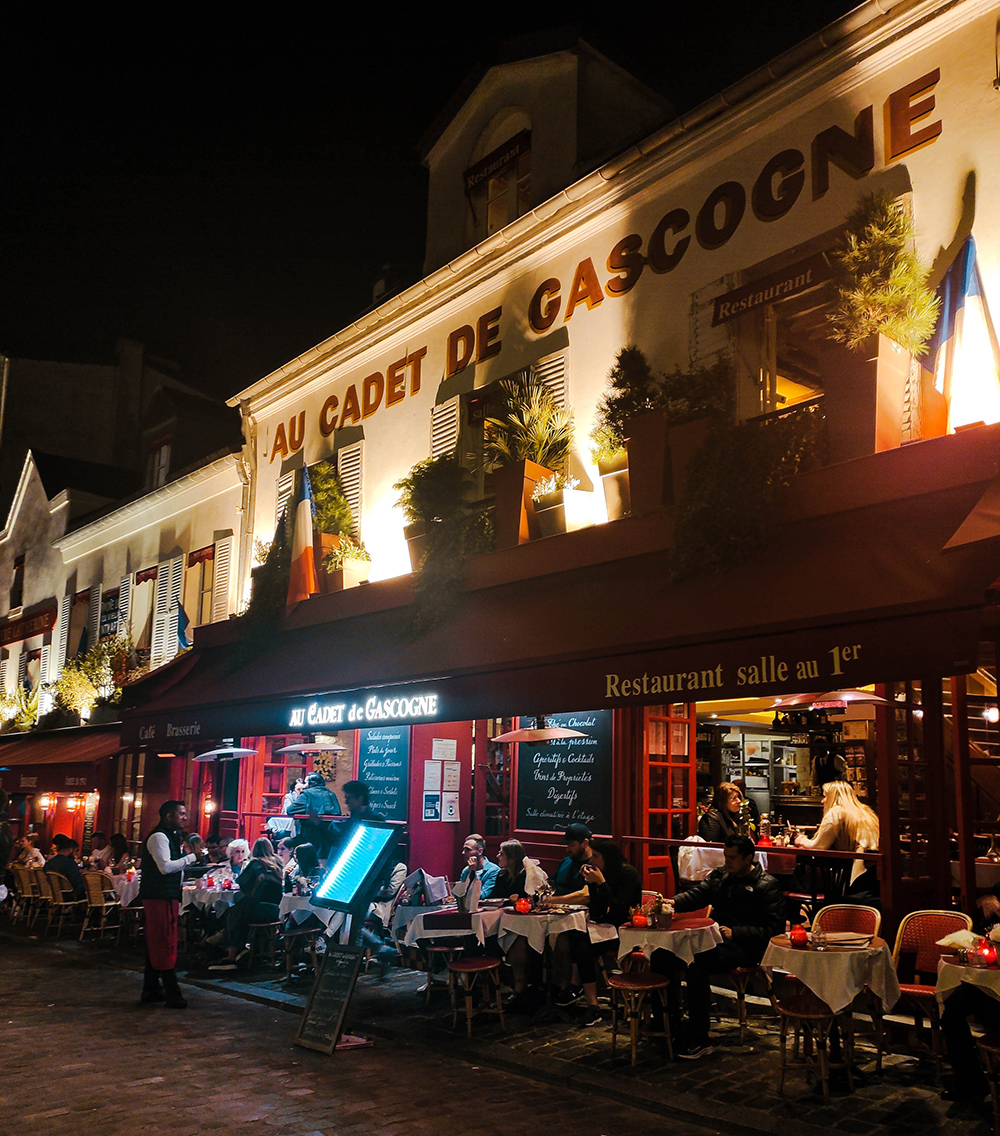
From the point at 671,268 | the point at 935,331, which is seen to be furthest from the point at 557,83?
the point at 935,331

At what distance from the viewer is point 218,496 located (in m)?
16.5

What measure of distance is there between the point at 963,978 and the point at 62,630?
65.6 feet

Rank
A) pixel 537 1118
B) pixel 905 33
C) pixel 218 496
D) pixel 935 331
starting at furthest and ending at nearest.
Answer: pixel 218 496 → pixel 905 33 → pixel 935 331 → pixel 537 1118

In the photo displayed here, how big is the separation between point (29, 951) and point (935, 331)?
41.3ft

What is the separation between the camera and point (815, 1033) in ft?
20.1

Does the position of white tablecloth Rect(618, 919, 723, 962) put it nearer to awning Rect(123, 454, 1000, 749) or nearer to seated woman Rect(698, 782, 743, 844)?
awning Rect(123, 454, 1000, 749)

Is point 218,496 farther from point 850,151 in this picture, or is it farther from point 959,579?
point 959,579

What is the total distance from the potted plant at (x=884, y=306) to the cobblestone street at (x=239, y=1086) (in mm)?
4850

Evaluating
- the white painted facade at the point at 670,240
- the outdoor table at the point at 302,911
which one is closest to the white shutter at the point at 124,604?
the white painted facade at the point at 670,240

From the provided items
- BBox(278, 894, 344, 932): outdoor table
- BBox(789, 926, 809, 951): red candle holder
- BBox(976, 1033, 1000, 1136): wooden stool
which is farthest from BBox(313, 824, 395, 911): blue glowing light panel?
BBox(976, 1033, 1000, 1136): wooden stool

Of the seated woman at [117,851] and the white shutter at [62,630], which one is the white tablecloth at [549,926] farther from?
the white shutter at [62,630]

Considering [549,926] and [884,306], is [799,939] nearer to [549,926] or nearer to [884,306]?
[549,926]

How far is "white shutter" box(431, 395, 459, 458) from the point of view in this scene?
1157 cm

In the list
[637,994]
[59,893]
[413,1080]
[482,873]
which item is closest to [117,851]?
[59,893]
